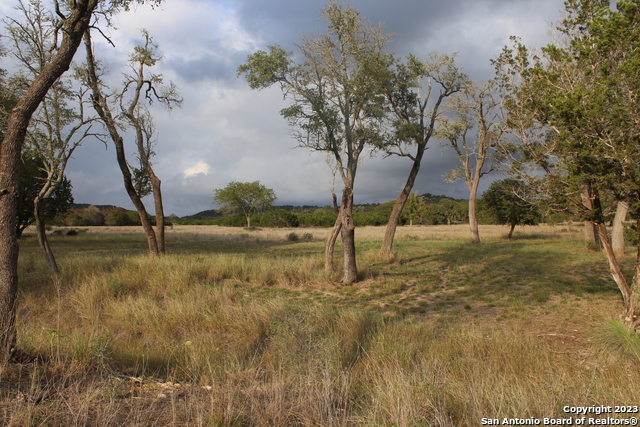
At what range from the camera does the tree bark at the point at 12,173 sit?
14.2ft

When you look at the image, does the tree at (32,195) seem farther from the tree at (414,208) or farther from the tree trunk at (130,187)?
the tree at (414,208)

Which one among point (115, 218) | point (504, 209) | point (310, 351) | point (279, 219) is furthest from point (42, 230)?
point (115, 218)

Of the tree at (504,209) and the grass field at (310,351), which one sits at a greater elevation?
the tree at (504,209)

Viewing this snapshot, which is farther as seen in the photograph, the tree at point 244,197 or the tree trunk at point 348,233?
the tree at point 244,197

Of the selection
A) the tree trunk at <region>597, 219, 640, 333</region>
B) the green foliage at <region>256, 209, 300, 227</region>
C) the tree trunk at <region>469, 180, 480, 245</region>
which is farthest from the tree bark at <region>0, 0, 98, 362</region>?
the green foliage at <region>256, 209, 300, 227</region>

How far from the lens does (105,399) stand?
321cm

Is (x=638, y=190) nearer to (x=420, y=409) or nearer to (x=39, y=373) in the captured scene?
(x=420, y=409)

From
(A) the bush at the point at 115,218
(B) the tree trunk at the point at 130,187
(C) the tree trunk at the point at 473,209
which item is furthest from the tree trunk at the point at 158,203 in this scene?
(A) the bush at the point at 115,218

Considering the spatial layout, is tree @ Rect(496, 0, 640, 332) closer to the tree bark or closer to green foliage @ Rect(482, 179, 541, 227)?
the tree bark

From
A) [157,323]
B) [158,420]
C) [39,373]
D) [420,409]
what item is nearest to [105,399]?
[158,420]

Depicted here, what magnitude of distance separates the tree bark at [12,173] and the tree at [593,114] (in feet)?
22.5

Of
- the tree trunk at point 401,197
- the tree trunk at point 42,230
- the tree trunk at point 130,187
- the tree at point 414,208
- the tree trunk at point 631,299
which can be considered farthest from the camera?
the tree at point 414,208

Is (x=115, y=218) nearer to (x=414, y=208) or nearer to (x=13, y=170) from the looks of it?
(x=414, y=208)

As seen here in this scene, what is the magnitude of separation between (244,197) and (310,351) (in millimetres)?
65155
